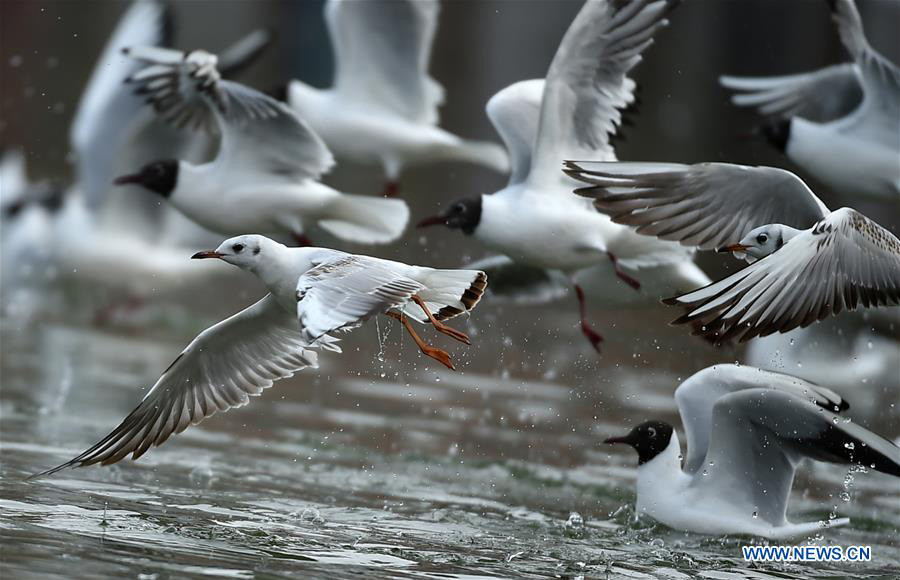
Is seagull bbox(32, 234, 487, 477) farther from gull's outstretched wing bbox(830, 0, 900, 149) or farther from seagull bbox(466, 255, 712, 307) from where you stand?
gull's outstretched wing bbox(830, 0, 900, 149)

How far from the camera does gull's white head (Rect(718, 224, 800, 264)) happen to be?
19.1 feet

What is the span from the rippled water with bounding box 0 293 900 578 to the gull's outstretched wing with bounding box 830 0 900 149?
5.47 feet

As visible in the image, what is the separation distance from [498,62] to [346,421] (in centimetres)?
1556

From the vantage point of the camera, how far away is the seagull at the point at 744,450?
20.0 feet

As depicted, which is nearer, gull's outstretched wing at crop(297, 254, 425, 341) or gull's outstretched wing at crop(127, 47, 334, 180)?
gull's outstretched wing at crop(297, 254, 425, 341)

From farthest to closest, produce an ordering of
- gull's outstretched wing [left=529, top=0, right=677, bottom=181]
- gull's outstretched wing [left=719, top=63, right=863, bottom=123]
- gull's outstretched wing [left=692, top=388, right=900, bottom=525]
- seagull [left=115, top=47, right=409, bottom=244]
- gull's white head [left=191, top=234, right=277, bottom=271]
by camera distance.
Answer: gull's outstretched wing [left=719, top=63, right=863, bottom=123] < seagull [left=115, top=47, right=409, bottom=244] < gull's outstretched wing [left=529, top=0, right=677, bottom=181] < gull's outstretched wing [left=692, top=388, right=900, bottom=525] < gull's white head [left=191, top=234, right=277, bottom=271]

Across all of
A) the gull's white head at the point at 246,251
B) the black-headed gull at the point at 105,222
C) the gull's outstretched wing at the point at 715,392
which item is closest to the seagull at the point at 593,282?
the gull's outstretched wing at the point at 715,392

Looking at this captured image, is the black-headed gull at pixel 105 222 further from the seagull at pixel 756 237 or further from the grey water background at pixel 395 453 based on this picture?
the seagull at pixel 756 237

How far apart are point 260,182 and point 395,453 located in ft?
5.28

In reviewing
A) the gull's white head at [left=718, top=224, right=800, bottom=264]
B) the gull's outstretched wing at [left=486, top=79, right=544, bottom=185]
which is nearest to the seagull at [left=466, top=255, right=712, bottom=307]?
the gull's outstretched wing at [left=486, top=79, right=544, bottom=185]

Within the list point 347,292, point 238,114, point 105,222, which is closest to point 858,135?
point 238,114

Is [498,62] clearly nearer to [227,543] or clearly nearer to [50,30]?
[50,30]

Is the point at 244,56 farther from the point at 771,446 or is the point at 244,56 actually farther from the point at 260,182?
the point at 771,446

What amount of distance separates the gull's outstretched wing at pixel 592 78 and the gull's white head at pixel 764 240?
1.64m
